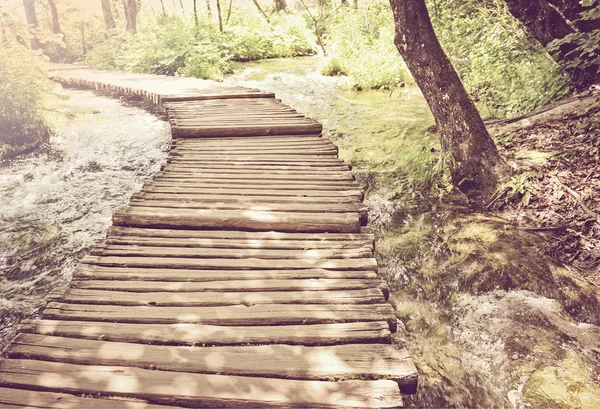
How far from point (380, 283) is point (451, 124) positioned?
2.99 metres

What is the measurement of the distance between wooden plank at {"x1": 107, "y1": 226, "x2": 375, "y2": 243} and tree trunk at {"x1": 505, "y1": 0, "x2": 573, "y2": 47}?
4.68m

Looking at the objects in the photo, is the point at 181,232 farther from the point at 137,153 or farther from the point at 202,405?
the point at 137,153

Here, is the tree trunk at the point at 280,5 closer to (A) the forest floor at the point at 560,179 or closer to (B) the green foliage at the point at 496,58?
(B) the green foliage at the point at 496,58

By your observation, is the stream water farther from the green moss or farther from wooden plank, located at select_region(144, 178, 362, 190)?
wooden plank, located at select_region(144, 178, 362, 190)

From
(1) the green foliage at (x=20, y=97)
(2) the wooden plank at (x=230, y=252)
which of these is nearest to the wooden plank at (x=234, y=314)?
(2) the wooden plank at (x=230, y=252)

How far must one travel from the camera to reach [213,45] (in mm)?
13984

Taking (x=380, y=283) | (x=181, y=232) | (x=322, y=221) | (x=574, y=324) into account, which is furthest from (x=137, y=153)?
(x=574, y=324)

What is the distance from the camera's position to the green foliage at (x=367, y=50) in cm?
1059

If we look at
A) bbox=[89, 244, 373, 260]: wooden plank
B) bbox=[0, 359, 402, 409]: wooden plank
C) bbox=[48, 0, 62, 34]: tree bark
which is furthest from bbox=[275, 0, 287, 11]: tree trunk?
bbox=[0, 359, 402, 409]: wooden plank

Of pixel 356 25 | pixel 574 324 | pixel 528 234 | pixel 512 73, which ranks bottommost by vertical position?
pixel 574 324

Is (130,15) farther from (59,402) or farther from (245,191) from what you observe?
(59,402)

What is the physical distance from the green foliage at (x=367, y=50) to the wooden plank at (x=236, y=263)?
26.1 ft

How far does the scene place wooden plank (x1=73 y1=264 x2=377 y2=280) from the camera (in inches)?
130

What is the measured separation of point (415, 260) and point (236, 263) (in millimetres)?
2182
